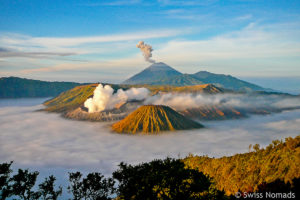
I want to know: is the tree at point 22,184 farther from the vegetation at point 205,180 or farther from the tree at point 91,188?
the tree at point 91,188

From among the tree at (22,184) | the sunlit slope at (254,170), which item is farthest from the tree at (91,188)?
the sunlit slope at (254,170)

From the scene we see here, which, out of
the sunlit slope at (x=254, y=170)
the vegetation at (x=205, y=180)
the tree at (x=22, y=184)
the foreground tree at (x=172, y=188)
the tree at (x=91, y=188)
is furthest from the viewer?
the tree at (x=91, y=188)

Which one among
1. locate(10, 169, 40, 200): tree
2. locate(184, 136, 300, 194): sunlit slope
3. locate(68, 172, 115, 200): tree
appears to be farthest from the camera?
locate(68, 172, 115, 200): tree

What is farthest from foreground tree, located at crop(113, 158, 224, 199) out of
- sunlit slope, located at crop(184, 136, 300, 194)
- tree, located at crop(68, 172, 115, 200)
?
tree, located at crop(68, 172, 115, 200)

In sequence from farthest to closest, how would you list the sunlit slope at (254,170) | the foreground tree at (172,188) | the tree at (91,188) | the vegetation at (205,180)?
the tree at (91,188)
the sunlit slope at (254,170)
the vegetation at (205,180)
the foreground tree at (172,188)

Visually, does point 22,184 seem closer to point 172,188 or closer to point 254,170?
point 172,188

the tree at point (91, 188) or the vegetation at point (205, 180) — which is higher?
the vegetation at point (205, 180)

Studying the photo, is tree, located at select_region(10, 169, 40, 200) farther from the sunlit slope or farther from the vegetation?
the sunlit slope

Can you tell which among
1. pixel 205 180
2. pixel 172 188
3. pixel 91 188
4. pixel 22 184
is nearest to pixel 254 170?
pixel 205 180
